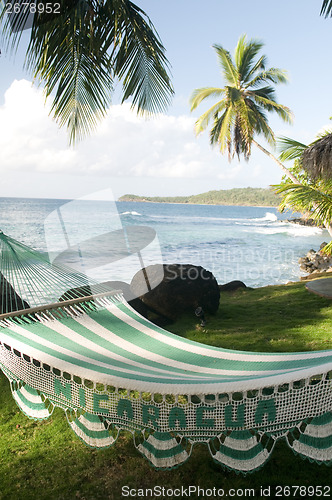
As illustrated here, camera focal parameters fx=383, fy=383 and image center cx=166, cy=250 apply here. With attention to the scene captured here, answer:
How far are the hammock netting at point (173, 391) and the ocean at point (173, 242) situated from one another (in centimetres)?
289

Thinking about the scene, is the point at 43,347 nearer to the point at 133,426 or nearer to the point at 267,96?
the point at 133,426

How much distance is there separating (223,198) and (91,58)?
3925 centimetres

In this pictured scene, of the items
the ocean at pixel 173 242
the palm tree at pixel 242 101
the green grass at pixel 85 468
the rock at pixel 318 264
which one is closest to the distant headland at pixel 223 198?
the ocean at pixel 173 242

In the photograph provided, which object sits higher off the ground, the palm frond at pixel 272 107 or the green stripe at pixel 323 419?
the palm frond at pixel 272 107

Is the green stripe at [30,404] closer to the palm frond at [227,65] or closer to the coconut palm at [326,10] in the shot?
the coconut palm at [326,10]

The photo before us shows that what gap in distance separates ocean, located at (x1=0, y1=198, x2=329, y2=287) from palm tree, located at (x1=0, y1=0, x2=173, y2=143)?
1652mm

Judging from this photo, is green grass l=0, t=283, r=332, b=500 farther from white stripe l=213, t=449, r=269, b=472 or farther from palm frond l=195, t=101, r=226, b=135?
palm frond l=195, t=101, r=226, b=135

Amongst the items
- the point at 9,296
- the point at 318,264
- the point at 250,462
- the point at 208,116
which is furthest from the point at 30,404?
the point at 208,116

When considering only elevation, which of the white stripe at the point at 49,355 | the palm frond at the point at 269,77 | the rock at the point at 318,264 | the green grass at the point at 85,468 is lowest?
the rock at the point at 318,264

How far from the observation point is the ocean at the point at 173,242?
10695 millimetres

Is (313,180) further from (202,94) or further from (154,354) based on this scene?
(202,94)

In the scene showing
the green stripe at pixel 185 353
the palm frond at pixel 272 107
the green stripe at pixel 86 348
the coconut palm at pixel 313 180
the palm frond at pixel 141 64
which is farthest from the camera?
the palm frond at pixel 272 107

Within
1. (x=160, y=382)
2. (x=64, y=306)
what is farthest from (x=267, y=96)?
(x=160, y=382)

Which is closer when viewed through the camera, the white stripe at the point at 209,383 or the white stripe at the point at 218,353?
the white stripe at the point at 209,383
